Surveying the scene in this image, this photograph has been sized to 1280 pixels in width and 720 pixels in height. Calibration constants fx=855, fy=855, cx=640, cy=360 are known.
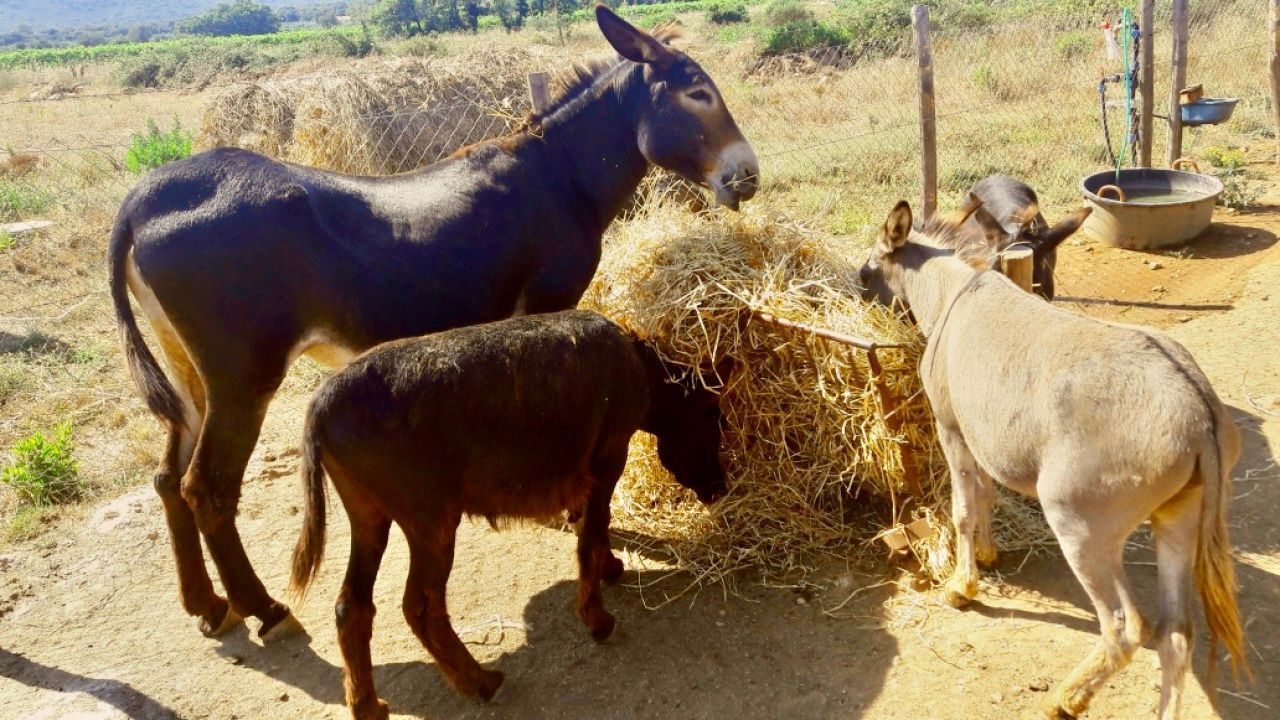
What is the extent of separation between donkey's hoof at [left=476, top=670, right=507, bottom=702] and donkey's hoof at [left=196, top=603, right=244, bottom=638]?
55.3 inches

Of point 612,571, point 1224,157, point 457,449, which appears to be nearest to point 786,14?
point 1224,157

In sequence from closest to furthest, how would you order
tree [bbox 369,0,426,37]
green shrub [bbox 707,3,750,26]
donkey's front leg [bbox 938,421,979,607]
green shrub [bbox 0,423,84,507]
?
donkey's front leg [bbox 938,421,979,607] < green shrub [bbox 0,423,84,507] < green shrub [bbox 707,3,750,26] < tree [bbox 369,0,426,37]

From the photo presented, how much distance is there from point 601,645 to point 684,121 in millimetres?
2458

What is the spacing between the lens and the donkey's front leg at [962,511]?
135 inches

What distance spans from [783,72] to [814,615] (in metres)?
18.3

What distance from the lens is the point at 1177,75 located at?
8359 mm

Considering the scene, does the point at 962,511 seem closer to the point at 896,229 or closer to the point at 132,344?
the point at 896,229

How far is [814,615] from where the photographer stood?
362 centimetres

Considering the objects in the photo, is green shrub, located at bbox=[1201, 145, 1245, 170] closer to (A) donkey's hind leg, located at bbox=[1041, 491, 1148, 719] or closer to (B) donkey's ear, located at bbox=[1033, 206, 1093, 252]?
(B) donkey's ear, located at bbox=[1033, 206, 1093, 252]

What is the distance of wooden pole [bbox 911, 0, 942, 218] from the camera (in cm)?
657

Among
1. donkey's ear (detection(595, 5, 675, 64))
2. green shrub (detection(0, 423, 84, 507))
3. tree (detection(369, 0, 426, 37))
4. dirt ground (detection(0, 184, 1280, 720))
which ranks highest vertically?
tree (detection(369, 0, 426, 37))

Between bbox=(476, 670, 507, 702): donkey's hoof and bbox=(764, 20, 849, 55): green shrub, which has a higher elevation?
bbox=(764, 20, 849, 55): green shrub

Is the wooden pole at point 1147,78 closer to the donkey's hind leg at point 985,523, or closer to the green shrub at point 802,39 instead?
the donkey's hind leg at point 985,523

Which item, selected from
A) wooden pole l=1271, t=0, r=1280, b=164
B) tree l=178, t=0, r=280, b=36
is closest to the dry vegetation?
wooden pole l=1271, t=0, r=1280, b=164
